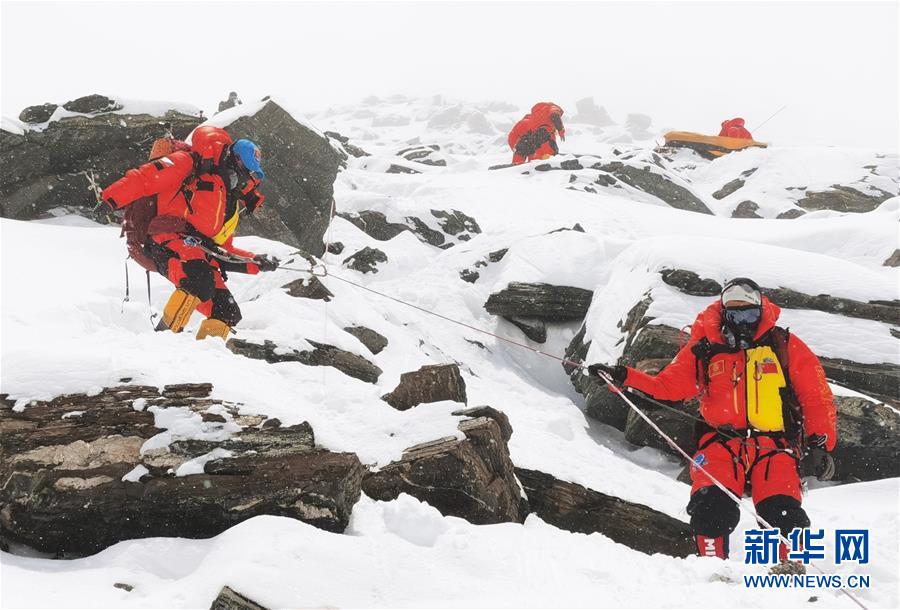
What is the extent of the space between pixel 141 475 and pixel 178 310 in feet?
11.5

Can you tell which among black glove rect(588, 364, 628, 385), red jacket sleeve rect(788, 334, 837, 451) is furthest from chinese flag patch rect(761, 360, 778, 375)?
black glove rect(588, 364, 628, 385)

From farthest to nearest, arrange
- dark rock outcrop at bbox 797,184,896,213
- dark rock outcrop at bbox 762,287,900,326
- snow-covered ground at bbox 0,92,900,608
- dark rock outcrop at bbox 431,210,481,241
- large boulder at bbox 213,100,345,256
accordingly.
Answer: dark rock outcrop at bbox 797,184,896,213, dark rock outcrop at bbox 431,210,481,241, large boulder at bbox 213,100,345,256, dark rock outcrop at bbox 762,287,900,326, snow-covered ground at bbox 0,92,900,608

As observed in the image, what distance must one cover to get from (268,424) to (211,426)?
381 millimetres

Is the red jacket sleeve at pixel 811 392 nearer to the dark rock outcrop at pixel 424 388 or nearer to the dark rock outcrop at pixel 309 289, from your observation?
the dark rock outcrop at pixel 424 388

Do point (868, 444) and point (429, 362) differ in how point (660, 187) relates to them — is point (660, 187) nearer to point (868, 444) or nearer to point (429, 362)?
point (429, 362)

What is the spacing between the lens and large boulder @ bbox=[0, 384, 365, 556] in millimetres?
3449

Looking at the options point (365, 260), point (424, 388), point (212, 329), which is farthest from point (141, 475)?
point (365, 260)

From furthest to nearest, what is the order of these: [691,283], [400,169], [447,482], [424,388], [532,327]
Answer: [400,169] → [532,327] → [691,283] → [424,388] → [447,482]

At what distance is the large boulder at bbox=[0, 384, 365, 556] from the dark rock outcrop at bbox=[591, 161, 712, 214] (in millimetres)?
20885

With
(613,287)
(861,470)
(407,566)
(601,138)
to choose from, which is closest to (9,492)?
(407,566)

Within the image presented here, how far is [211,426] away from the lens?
Answer: 4.00 metres


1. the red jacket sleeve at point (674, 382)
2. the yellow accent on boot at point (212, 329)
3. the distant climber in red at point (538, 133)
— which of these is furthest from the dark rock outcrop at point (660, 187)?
the yellow accent on boot at point (212, 329)

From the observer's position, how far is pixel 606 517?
5703 millimetres

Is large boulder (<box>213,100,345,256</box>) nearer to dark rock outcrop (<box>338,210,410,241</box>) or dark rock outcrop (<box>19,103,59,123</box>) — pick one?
dark rock outcrop (<box>338,210,410,241</box>)
